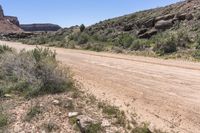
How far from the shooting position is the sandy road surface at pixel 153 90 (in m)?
8.69

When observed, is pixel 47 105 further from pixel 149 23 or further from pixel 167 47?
pixel 149 23

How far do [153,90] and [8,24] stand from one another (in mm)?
126993

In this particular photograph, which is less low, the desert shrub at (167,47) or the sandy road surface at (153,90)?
the desert shrub at (167,47)

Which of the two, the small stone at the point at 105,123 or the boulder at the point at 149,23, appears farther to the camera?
the boulder at the point at 149,23

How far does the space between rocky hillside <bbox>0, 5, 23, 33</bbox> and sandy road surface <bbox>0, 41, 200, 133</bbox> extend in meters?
108

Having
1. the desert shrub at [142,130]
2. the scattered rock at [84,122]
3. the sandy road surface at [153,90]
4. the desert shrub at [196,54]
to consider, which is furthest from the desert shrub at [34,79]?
the desert shrub at [196,54]

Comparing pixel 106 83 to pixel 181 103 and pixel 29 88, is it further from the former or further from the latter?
pixel 181 103

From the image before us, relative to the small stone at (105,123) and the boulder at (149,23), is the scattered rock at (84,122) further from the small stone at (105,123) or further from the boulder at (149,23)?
the boulder at (149,23)

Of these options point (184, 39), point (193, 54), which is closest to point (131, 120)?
point (193, 54)

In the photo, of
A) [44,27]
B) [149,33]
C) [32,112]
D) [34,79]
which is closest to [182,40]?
[149,33]

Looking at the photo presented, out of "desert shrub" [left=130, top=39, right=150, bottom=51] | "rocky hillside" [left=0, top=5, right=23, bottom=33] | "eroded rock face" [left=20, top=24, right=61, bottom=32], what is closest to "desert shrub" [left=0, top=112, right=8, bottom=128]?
"desert shrub" [left=130, top=39, right=150, bottom=51]

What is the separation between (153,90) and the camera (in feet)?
38.3

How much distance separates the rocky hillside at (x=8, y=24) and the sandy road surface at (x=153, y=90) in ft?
354

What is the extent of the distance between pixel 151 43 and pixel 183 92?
18970 mm
